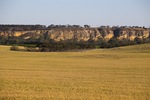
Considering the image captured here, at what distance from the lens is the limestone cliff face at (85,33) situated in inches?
6665

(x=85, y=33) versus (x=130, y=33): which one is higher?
(x=85, y=33)

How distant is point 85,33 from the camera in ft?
604

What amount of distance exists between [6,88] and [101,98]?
578 centimetres

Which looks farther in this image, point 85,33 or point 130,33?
point 85,33

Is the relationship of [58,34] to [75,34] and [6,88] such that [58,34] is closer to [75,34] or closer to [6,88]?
[75,34]

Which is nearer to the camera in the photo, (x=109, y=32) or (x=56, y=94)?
(x=56, y=94)

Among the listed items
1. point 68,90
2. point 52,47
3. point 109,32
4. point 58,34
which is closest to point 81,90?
point 68,90

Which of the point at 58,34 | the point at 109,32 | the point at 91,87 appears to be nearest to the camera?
the point at 91,87

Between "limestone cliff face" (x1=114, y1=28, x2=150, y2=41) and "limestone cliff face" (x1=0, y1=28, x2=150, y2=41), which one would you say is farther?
"limestone cliff face" (x1=114, y1=28, x2=150, y2=41)

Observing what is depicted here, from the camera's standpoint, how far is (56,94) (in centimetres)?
1585

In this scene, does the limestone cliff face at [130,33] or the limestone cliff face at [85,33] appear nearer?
the limestone cliff face at [85,33]

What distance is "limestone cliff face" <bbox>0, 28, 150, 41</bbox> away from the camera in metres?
169

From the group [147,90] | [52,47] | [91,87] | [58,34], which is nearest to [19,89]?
[91,87]

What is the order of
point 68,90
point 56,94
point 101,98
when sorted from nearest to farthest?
1. point 101,98
2. point 56,94
3. point 68,90
